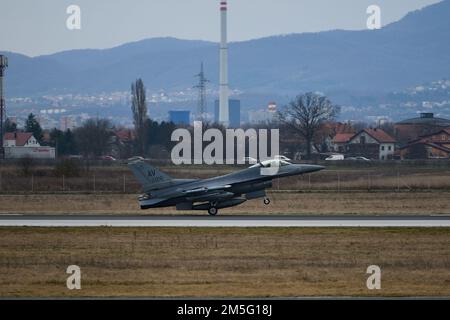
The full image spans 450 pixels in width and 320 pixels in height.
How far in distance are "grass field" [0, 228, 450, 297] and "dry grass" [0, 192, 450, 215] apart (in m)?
8.95

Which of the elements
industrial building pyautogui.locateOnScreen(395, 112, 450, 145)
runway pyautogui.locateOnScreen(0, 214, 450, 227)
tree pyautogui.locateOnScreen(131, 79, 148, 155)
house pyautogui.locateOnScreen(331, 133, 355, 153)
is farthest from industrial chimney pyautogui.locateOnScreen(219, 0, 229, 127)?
runway pyautogui.locateOnScreen(0, 214, 450, 227)

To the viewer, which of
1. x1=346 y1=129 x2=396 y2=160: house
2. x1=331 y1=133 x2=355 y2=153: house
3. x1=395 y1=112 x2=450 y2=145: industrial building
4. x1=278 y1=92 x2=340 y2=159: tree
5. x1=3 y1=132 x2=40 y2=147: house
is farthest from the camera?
x1=395 y1=112 x2=450 y2=145: industrial building

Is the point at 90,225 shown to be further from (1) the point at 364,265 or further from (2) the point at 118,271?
(1) the point at 364,265

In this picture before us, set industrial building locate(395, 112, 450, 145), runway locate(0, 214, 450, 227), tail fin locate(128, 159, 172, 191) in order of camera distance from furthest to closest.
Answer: industrial building locate(395, 112, 450, 145) < tail fin locate(128, 159, 172, 191) < runway locate(0, 214, 450, 227)

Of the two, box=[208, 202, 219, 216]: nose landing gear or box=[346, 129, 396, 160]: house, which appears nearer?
box=[208, 202, 219, 216]: nose landing gear

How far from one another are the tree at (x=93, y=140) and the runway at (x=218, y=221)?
54637 mm

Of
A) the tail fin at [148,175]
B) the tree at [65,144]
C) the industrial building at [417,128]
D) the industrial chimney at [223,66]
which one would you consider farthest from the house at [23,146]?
the industrial chimney at [223,66]

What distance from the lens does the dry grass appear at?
4072cm

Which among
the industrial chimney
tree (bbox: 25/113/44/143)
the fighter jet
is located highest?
the industrial chimney

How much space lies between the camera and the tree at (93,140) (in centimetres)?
9312

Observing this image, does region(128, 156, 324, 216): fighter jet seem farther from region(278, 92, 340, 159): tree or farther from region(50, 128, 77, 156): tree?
region(50, 128, 77, 156): tree

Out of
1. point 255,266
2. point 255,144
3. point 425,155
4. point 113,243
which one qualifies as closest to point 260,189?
point 113,243
